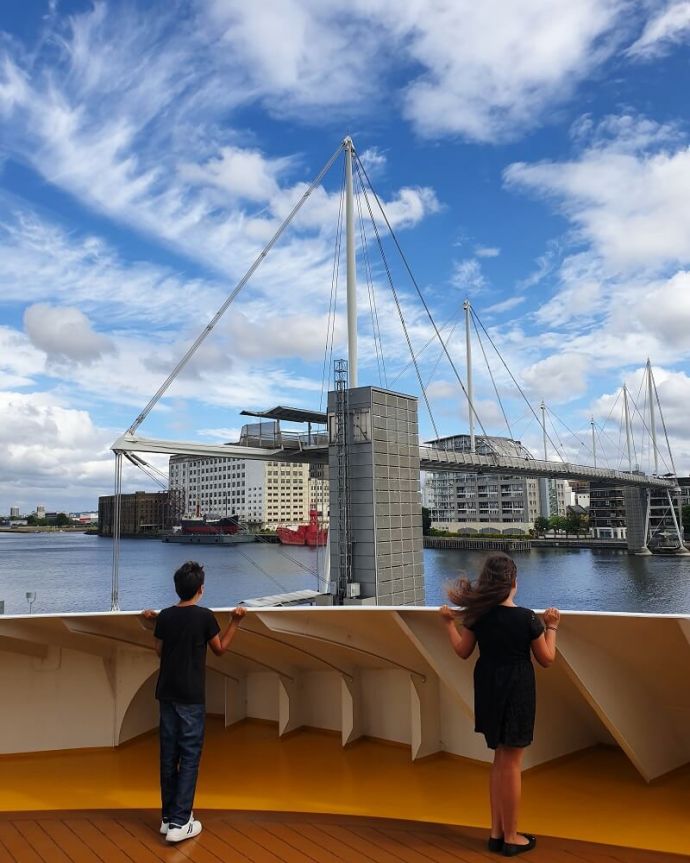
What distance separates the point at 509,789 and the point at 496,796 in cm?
6

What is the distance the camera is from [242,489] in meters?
75.7

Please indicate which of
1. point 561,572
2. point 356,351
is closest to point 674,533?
point 561,572

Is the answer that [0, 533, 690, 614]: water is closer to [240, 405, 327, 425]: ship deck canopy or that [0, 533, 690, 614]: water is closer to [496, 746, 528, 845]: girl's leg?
[240, 405, 327, 425]: ship deck canopy

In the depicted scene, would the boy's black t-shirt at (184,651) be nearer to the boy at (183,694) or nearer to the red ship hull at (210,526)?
the boy at (183,694)

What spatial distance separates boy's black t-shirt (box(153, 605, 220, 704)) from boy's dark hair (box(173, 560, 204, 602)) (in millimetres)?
49

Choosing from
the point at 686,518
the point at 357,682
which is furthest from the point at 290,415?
the point at 686,518

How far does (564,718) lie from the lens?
2875mm

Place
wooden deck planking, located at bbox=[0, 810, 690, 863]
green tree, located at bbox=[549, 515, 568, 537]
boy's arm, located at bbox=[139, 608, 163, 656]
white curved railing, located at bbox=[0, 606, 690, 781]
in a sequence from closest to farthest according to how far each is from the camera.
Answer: wooden deck planking, located at bbox=[0, 810, 690, 863] → white curved railing, located at bbox=[0, 606, 690, 781] → boy's arm, located at bbox=[139, 608, 163, 656] → green tree, located at bbox=[549, 515, 568, 537]

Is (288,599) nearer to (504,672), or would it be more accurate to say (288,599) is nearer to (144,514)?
(504,672)

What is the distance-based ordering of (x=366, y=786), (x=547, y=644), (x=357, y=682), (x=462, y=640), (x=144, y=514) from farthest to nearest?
(x=144, y=514), (x=357, y=682), (x=366, y=786), (x=462, y=640), (x=547, y=644)

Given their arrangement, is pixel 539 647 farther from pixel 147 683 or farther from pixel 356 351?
pixel 356 351

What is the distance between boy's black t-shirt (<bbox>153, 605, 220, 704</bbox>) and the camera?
2232mm

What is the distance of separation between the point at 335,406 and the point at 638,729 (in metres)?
13.4

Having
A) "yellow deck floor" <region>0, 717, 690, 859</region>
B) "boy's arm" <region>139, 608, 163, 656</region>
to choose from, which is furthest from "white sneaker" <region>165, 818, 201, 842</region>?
"boy's arm" <region>139, 608, 163, 656</region>
